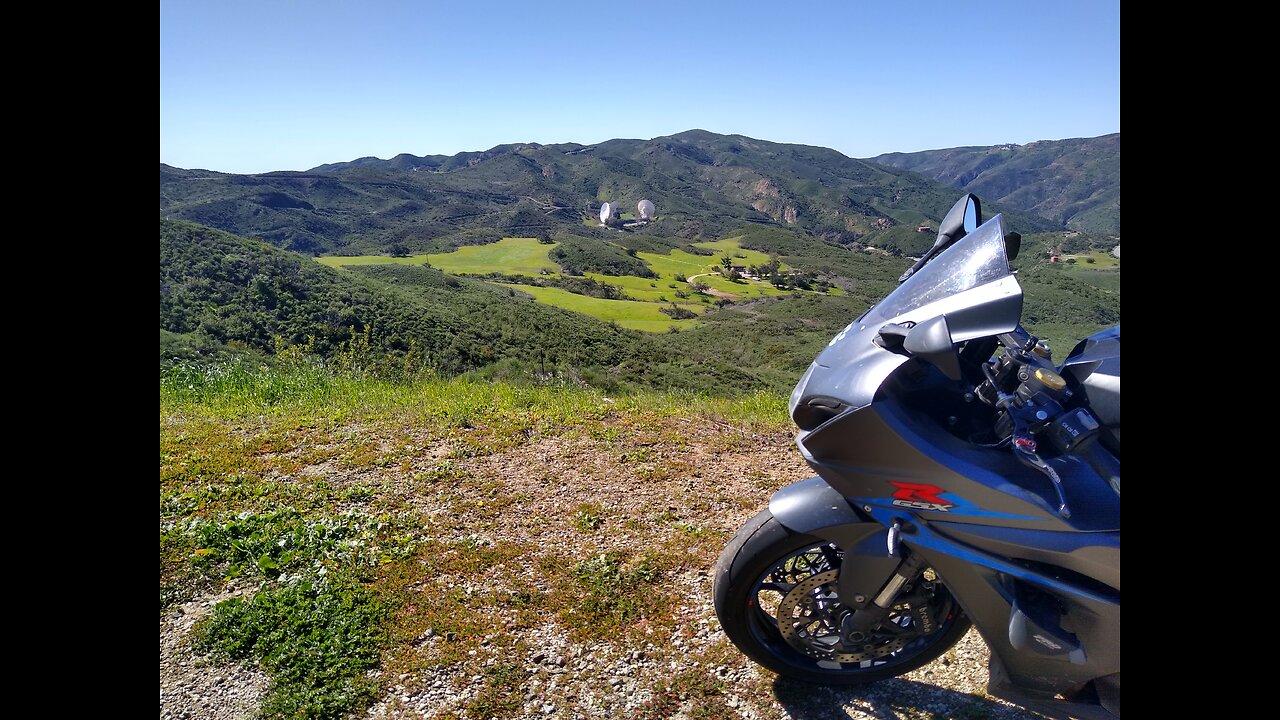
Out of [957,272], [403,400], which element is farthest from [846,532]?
[403,400]

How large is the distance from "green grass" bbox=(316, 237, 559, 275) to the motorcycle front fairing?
236ft

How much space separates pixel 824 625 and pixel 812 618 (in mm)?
80

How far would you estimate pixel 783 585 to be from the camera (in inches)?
118

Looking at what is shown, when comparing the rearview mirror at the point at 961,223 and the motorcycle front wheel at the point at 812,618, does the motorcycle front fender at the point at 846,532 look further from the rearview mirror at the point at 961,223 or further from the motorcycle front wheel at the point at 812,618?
the rearview mirror at the point at 961,223

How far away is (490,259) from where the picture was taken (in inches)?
3376

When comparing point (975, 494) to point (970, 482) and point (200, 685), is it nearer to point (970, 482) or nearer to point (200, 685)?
point (970, 482)

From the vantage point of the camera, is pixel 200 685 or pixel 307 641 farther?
pixel 307 641

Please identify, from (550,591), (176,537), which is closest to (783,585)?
(550,591)

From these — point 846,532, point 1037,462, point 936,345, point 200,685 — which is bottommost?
point 200,685

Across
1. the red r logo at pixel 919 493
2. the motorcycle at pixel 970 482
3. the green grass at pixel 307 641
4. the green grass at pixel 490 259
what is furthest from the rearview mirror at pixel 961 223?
the green grass at pixel 490 259

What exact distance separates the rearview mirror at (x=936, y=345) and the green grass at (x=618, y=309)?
48691mm

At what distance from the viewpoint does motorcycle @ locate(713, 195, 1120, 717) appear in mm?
2225

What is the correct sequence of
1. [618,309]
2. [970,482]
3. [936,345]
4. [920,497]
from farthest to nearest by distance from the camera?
[618,309], [920,497], [970,482], [936,345]
